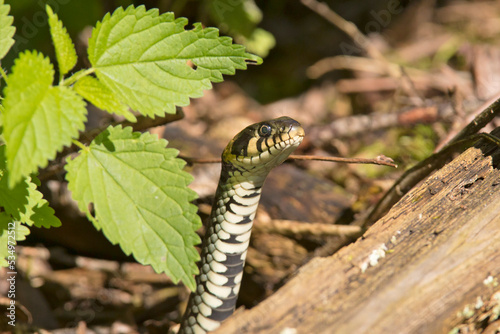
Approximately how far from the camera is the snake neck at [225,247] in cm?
264

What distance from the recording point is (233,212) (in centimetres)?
264

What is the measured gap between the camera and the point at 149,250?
185cm

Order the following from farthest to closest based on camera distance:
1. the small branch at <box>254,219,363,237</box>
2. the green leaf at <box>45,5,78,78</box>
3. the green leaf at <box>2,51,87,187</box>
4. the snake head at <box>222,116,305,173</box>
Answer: the small branch at <box>254,219,363,237</box> → the snake head at <box>222,116,305,173</box> → the green leaf at <box>45,5,78,78</box> → the green leaf at <box>2,51,87,187</box>

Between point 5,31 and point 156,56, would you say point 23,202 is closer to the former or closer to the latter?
point 5,31

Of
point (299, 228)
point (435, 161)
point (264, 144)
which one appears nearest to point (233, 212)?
point (264, 144)

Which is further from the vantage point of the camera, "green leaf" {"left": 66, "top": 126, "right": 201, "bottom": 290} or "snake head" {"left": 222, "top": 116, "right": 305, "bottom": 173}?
"snake head" {"left": 222, "top": 116, "right": 305, "bottom": 173}

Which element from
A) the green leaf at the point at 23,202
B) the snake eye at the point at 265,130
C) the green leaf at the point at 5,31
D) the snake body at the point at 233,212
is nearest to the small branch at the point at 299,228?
the snake body at the point at 233,212

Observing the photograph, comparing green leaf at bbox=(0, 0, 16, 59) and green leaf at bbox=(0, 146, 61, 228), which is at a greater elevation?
green leaf at bbox=(0, 0, 16, 59)

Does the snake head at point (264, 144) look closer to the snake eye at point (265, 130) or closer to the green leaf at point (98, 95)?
the snake eye at point (265, 130)

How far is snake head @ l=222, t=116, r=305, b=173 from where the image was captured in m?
2.55

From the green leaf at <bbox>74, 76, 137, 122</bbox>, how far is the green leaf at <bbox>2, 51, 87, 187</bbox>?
11 centimetres

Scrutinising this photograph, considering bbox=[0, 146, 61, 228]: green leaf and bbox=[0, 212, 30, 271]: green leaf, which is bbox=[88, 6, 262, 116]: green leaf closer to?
bbox=[0, 146, 61, 228]: green leaf

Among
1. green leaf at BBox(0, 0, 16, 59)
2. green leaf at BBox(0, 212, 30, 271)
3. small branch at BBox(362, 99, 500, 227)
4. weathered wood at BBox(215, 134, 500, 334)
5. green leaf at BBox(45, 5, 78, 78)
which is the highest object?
green leaf at BBox(0, 0, 16, 59)

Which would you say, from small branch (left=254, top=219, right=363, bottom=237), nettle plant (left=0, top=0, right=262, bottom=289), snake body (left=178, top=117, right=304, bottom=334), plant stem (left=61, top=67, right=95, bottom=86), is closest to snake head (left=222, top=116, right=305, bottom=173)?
snake body (left=178, top=117, right=304, bottom=334)
